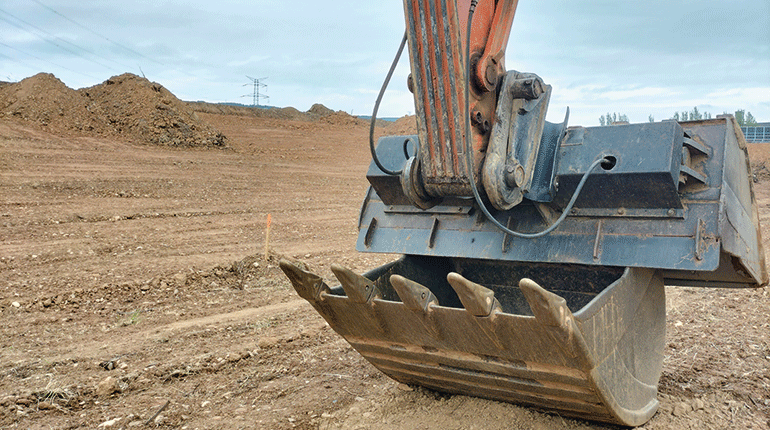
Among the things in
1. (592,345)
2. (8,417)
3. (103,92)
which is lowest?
(8,417)

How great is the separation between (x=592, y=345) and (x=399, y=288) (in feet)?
2.98

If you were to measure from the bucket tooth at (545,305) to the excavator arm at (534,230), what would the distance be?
0.01 m

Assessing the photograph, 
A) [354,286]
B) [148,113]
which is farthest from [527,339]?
[148,113]

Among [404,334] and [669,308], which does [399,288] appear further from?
[669,308]

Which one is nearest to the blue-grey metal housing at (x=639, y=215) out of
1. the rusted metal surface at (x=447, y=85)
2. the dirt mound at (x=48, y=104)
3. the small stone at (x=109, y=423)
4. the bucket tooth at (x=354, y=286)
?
the rusted metal surface at (x=447, y=85)

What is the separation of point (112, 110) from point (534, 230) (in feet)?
62.1

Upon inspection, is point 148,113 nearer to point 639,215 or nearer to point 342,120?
point 342,120

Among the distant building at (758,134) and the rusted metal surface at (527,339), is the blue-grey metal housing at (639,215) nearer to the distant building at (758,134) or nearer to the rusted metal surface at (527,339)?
the rusted metal surface at (527,339)

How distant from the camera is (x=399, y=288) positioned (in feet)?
10.2

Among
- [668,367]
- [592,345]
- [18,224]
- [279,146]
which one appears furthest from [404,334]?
[279,146]

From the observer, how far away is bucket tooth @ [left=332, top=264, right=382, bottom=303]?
3271 millimetres

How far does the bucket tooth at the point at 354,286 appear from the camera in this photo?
3271 mm

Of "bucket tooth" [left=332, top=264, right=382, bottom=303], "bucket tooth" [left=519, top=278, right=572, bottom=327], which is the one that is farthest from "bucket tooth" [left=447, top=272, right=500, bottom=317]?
"bucket tooth" [left=332, top=264, right=382, bottom=303]

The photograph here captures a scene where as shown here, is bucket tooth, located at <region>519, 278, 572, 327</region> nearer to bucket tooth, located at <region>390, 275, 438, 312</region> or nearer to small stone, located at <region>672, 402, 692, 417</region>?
bucket tooth, located at <region>390, 275, 438, 312</region>
